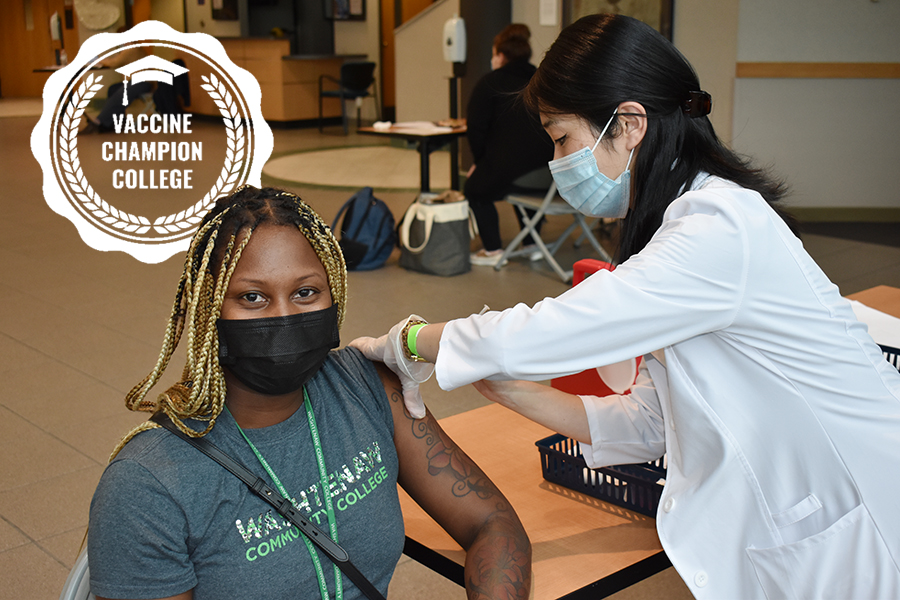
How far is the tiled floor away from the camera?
2455mm

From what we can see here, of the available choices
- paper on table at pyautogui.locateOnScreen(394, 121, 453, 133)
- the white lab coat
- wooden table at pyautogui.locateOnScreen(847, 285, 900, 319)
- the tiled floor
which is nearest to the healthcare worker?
the white lab coat

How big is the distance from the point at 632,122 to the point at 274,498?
2.69ft

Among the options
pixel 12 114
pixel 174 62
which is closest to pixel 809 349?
pixel 174 62

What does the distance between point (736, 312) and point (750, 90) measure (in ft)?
18.7

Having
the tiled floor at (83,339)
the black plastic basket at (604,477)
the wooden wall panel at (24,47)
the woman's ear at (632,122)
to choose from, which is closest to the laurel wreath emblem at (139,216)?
the tiled floor at (83,339)

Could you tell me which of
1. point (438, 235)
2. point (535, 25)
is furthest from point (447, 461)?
point (535, 25)

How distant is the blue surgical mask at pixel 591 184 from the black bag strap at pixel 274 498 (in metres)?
0.74

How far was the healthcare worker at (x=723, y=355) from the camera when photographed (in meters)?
1.22

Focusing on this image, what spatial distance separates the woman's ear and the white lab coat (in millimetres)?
163

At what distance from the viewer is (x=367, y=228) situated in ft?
17.6

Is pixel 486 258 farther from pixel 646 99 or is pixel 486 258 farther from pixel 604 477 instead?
pixel 646 99

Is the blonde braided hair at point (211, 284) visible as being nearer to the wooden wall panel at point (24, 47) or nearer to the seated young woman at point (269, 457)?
the seated young woman at point (269, 457)

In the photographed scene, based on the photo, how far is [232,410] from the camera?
133 cm

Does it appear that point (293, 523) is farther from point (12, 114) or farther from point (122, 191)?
point (12, 114)
